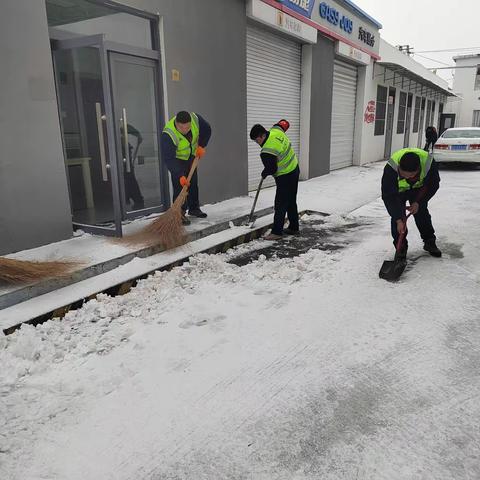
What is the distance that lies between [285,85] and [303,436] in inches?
363

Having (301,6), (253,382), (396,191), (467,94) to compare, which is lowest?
(253,382)

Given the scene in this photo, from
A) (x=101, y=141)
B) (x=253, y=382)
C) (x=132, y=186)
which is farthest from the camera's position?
(x=132, y=186)

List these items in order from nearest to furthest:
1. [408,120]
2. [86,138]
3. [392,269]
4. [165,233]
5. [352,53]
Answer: [392,269]
[165,233]
[86,138]
[352,53]
[408,120]

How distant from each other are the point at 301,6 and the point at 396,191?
7.00 meters

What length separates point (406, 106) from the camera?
19.3m

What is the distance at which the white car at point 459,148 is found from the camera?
494 inches

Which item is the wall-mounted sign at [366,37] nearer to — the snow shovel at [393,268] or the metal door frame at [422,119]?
the metal door frame at [422,119]

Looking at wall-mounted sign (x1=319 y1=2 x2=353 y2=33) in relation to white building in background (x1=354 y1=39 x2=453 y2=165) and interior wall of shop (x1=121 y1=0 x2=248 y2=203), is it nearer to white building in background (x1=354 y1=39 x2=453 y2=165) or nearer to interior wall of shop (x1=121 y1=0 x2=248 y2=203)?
white building in background (x1=354 y1=39 x2=453 y2=165)

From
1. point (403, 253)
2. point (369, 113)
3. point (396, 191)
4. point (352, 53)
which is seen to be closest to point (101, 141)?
point (396, 191)

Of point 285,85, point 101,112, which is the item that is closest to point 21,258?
point 101,112

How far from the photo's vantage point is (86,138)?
19.8 feet

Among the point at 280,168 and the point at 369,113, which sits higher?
the point at 369,113

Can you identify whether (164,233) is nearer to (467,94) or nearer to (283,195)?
(283,195)

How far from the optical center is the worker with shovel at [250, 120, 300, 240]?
518 cm
